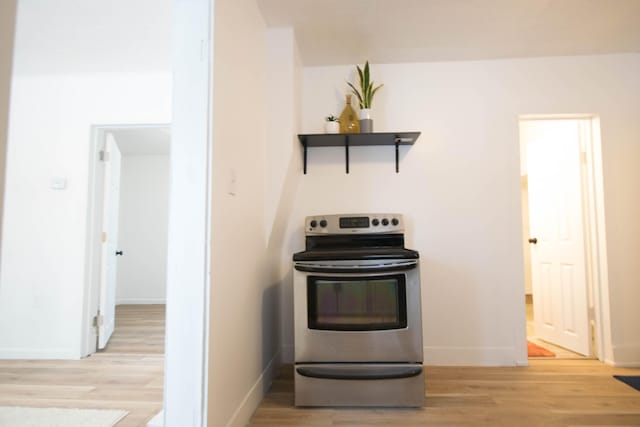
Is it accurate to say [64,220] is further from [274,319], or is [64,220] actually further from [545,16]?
[545,16]

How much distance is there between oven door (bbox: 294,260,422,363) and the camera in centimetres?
193

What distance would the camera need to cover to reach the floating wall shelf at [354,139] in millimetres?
2529

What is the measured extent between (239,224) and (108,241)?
7.19 feet

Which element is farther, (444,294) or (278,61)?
(444,294)

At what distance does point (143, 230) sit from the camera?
5668mm

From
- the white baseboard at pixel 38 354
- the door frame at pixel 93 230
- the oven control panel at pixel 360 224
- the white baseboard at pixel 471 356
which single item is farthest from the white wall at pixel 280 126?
the white baseboard at pixel 38 354

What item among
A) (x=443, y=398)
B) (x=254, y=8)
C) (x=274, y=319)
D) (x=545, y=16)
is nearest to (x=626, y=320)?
(x=443, y=398)

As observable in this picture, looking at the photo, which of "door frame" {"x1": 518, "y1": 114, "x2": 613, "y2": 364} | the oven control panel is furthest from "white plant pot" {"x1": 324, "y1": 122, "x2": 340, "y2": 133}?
"door frame" {"x1": 518, "y1": 114, "x2": 613, "y2": 364}

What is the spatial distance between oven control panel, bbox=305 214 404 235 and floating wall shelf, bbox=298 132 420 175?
420 mm

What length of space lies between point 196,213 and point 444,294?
6.50 ft

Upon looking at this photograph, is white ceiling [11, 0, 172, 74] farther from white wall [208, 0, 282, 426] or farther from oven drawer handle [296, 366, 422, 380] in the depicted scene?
oven drawer handle [296, 366, 422, 380]

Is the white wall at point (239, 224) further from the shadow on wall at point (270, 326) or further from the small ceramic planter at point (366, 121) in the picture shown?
the small ceramic planter at point (366, 121)

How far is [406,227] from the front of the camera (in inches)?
107

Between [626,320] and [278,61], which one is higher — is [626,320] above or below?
below
